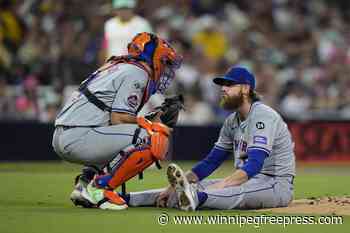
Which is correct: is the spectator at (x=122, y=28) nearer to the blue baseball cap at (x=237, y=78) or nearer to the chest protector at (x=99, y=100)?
the chest protector at (x=99, y=100)

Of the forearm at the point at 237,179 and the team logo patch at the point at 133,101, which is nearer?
the forearm at the point at 237,179

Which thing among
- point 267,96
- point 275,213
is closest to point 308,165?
point 267,96

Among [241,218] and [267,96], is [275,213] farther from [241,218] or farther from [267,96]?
[267,96]

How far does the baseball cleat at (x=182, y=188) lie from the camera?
28.0ft

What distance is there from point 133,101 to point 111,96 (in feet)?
0.78

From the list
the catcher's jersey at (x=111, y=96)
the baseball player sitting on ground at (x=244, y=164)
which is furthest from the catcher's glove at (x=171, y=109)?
the baseball player sitting on ground at (x=244, y=164)

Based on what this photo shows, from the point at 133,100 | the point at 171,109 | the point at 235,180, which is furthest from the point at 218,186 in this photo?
the point at 133,100

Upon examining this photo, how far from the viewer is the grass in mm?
7621

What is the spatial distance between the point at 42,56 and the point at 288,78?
557 centimetres

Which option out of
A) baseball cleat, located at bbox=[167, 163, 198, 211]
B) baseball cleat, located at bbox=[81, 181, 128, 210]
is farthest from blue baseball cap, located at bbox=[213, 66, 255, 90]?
baseball cleat, located at bbox=[81, 181, 128, 210]

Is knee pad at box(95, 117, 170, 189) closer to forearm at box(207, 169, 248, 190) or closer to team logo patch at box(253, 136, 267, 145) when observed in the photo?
forearm at box(207, 169, 248, 190)

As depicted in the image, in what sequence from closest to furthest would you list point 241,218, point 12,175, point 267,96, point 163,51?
point 241,218 < point 163,51 < point 12,175 < point 267,96

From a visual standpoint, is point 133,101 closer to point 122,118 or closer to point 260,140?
point 122,118

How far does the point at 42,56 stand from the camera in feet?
63.0
